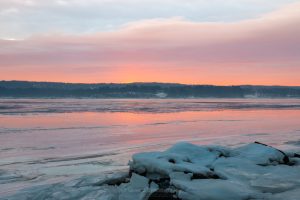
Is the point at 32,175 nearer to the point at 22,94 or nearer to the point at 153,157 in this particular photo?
the point at 153,157


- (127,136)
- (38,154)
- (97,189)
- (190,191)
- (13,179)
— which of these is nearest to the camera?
(190,191)

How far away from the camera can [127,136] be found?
16562mm

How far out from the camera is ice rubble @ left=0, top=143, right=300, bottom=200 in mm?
6988

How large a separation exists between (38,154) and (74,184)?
Result: 415 cm

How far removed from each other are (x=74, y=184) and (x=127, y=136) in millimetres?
8690

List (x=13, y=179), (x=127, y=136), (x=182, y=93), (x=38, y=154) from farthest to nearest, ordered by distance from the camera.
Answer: (x=182, y=93), (x=127, y=136), (x=38, y=154), (x=13, y=179)

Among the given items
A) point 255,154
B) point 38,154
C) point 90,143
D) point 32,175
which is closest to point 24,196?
point 32,175

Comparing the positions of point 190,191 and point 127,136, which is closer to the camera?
point 190,191

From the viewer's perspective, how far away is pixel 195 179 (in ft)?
25.5

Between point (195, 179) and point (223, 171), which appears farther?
point (223, 171)

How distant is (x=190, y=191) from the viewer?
6.92 m

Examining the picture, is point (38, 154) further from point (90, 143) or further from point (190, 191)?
point (190, 191)

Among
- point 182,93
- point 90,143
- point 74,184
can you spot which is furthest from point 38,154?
point 182,93

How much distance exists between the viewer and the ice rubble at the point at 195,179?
22.9 feet
